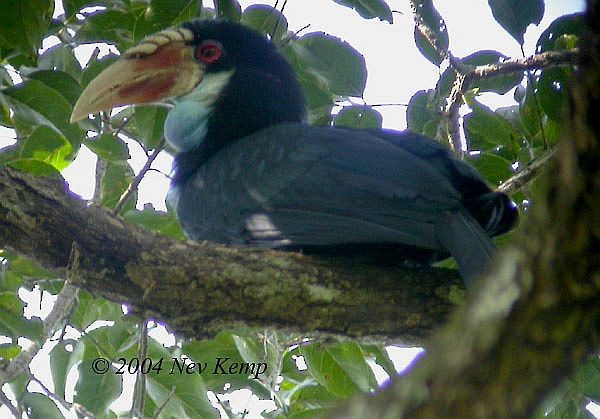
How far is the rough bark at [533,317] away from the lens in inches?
36.5

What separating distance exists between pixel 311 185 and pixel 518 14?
3.58ft

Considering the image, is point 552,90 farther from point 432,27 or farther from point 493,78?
point 432,27

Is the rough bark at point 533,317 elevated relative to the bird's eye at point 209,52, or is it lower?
elevated

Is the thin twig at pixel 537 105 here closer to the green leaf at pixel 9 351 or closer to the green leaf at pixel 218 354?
the green leaf at pixel 218 354

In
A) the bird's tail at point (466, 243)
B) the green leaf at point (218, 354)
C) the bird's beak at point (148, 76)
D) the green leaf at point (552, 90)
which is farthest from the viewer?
the green leaf at point (218, 354)

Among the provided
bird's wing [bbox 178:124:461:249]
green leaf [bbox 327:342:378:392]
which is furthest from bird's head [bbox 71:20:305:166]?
green leaf [bbox 327:342:378:392]

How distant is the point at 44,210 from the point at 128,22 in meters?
1.36

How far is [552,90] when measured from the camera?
3.39 meters

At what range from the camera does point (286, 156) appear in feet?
11.1

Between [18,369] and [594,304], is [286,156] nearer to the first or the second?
[18,369]

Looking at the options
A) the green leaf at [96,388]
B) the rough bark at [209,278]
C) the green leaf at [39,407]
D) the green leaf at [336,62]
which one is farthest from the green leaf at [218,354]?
the green leaf at [336,62]

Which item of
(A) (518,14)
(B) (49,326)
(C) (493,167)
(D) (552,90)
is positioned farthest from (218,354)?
(A) (518,14)

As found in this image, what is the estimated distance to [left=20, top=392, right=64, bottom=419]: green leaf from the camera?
3551mm

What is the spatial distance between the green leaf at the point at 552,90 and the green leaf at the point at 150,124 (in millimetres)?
1744
